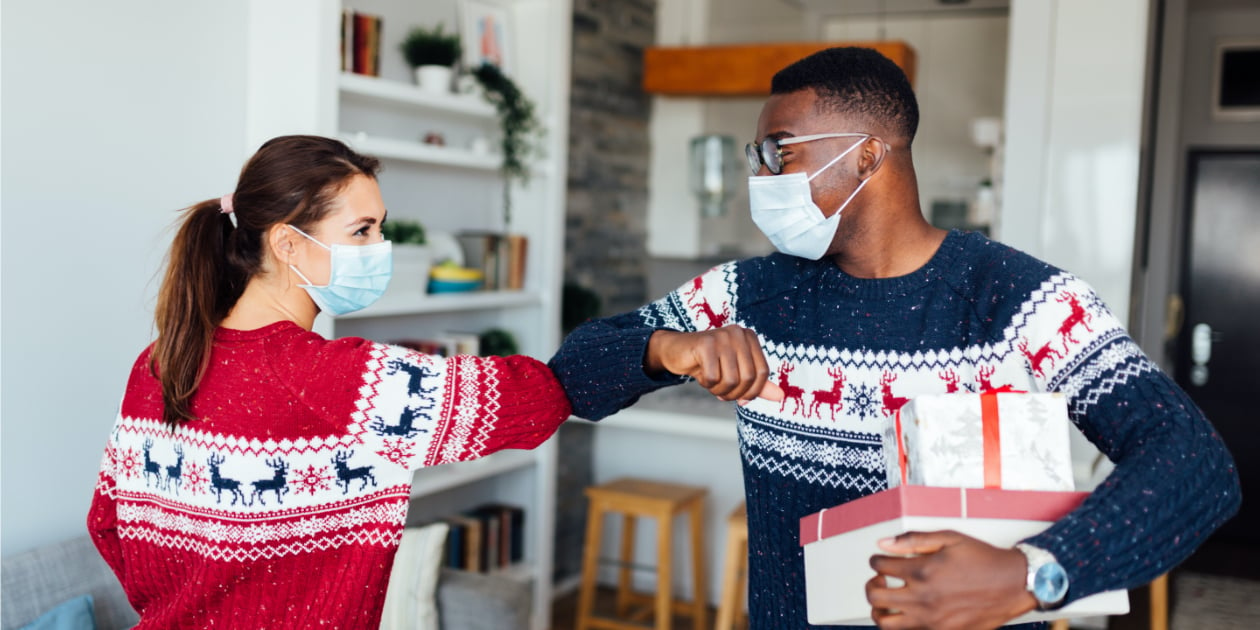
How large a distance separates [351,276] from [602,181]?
3048 mm

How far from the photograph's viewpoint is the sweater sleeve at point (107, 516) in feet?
4.67

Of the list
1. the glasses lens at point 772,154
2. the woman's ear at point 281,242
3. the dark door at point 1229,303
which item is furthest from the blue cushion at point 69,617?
the dark door at point 1229,303

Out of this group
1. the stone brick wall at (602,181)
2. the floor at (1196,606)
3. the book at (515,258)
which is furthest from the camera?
the stone brick wall at (602,181)

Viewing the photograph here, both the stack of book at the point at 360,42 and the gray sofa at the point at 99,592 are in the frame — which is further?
the stack of book at the point at 360,42

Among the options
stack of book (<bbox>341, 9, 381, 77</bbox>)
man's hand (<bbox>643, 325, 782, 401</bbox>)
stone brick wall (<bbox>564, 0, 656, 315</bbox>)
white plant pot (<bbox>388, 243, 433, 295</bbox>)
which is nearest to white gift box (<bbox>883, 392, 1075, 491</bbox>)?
man's hand (<bbox>643, 325, 782, 401</bbox>)

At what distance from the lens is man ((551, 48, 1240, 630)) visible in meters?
1.10

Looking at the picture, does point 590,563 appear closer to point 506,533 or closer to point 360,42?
point 506,533

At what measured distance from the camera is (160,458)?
1310 millimetres

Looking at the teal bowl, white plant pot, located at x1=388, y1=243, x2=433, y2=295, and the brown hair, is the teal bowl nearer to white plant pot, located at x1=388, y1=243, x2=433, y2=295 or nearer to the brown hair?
white plant pot, located at x1=388, y1=243, x2=433, y2=295

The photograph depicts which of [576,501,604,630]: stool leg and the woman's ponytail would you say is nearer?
the woman's ponytail

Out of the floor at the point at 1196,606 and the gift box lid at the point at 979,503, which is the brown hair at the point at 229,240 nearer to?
the gift box lid at the point at 979,503

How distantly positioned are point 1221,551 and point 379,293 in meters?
5.12

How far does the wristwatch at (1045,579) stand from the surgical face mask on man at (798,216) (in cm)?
54

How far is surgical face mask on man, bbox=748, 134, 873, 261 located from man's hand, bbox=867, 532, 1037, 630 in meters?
0.51
